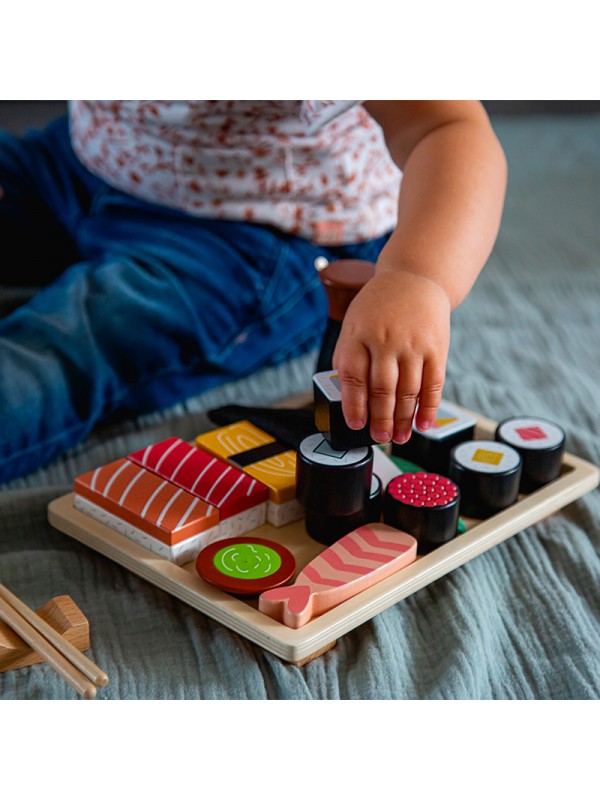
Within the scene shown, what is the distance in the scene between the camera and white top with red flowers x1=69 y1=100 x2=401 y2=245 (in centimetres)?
89

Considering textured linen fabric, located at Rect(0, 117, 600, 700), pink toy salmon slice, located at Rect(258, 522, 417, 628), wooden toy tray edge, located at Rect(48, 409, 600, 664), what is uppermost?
pink toy salmon slice, located at Rect(258, 522, 417, 628)

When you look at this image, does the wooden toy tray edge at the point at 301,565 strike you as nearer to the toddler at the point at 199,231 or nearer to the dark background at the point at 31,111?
the toddler at the point at 199,231

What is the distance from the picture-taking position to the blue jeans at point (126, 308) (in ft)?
2.57

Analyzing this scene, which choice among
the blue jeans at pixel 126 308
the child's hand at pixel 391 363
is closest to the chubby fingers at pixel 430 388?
the child's hand at pixel 391 363

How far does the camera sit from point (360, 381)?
56 cm

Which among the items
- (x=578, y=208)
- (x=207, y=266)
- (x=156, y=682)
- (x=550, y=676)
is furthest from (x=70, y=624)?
(x=578, y=208)

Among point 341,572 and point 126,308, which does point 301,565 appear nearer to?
point 341,572

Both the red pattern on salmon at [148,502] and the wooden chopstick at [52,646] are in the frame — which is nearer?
the wooden chopstick at [52,646]

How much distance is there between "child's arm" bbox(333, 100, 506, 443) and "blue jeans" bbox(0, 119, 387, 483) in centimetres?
21

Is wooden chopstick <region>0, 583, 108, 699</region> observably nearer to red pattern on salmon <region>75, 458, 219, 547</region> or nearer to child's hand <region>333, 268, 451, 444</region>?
red pattern on salmon <region>75, 458, 219, 547</region>

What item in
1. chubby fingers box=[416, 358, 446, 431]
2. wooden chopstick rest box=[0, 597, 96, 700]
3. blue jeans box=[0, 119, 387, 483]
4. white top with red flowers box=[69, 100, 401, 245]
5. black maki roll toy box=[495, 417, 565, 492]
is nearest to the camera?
wooden chopstick rest box=[0, 597, 96, 700]

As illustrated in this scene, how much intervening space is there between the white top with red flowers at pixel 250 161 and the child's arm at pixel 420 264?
0.43 ft

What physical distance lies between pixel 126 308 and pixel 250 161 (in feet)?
0.63

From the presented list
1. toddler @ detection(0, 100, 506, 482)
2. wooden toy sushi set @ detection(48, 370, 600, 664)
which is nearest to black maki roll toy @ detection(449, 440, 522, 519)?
wooden toy sushi set @ detection(48, 370, 600, 664)
